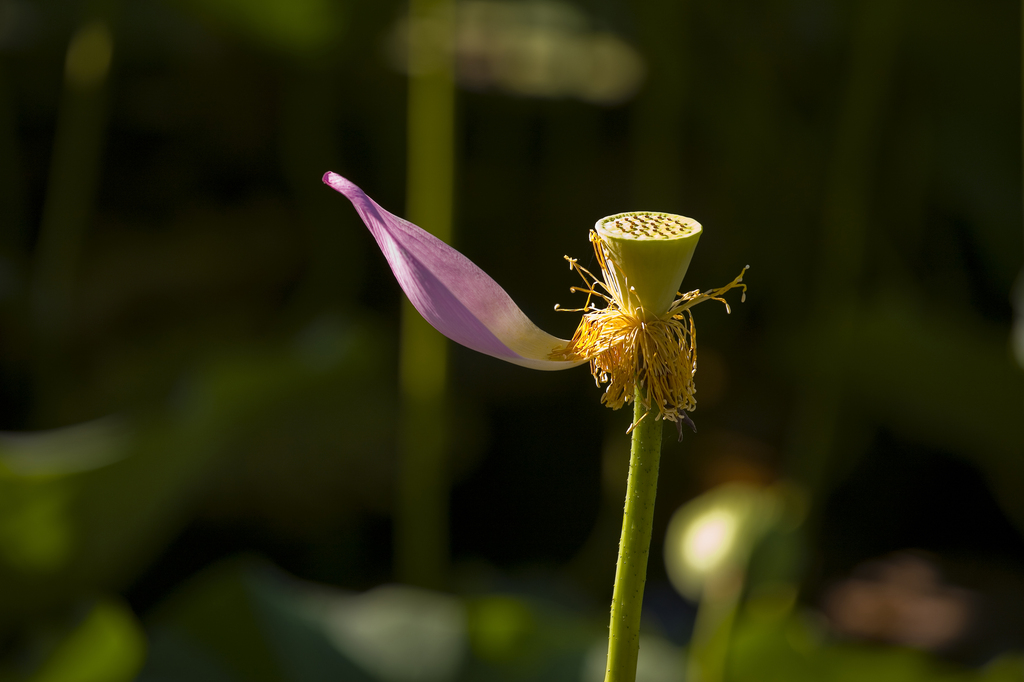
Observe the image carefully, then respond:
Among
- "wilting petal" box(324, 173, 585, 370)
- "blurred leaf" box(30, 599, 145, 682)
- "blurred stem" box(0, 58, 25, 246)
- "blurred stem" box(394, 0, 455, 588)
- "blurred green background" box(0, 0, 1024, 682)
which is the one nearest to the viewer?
"wilting petal" box(324, 173, 585, 370)

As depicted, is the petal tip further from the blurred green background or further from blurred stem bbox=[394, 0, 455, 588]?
blurred stem bbox=[394, 0, 455, 588]

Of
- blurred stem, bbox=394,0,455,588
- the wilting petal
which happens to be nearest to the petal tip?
the wilting petal

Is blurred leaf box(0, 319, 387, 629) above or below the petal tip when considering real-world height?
below

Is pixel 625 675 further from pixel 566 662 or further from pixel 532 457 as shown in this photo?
pixel 532 457

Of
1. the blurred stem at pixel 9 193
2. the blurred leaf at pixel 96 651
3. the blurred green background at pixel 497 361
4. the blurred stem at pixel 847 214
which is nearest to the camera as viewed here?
the blurred leaf at pixel 96 651

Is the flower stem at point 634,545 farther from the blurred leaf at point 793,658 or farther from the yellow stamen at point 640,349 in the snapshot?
the blurred leaf at point 793,658

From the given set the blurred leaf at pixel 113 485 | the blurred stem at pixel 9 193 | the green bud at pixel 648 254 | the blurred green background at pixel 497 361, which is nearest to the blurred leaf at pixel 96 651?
the blurred green background at pixel 497 361
